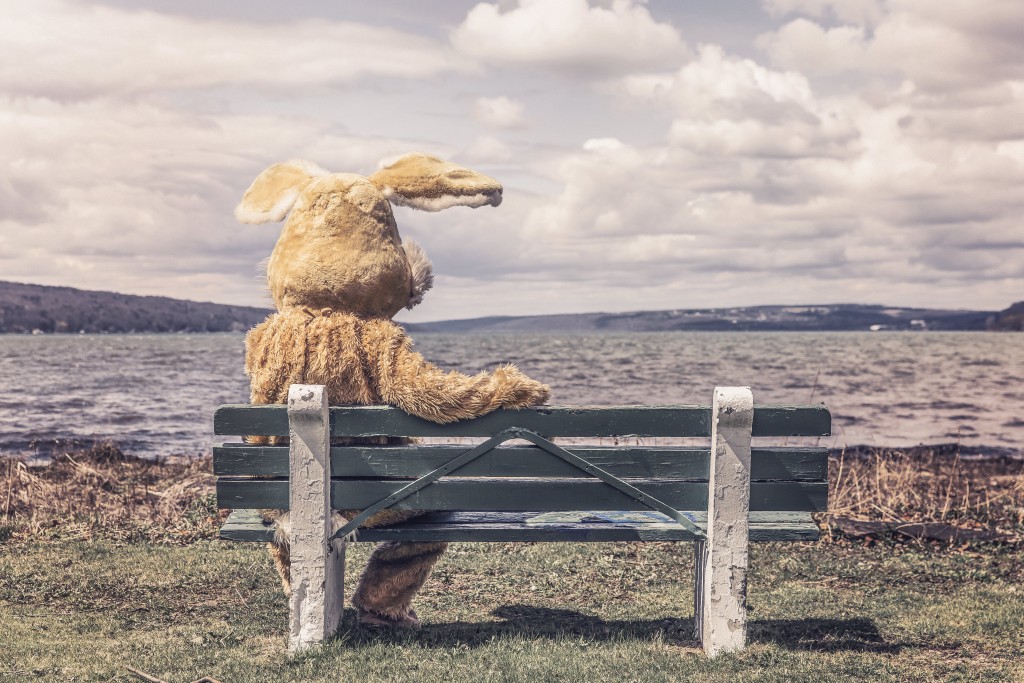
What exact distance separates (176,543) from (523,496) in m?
4.74

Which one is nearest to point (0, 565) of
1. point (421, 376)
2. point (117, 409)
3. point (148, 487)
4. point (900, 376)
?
point (148, 487)

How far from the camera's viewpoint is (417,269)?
5977 millimetres

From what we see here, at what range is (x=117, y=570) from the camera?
7.42 m

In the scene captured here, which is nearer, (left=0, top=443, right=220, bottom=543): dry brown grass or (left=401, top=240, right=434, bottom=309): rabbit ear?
(left=401, top=240, right=434, bottom=309): rabbit ear

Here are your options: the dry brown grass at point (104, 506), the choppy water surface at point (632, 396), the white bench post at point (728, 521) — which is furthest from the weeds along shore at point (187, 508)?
the white bench post at point (728, 521)

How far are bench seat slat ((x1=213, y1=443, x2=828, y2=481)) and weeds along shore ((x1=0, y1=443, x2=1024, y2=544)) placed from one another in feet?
13.4

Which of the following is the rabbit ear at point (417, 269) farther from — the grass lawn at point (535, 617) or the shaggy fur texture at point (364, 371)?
the grass lawn at point (535, 617)

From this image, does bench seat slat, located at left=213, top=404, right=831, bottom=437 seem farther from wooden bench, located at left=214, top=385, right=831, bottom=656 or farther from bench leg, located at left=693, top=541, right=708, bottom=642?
bench leg, located at left=693, top=541, right=708, bottom=642

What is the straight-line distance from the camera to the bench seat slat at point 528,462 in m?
4.98

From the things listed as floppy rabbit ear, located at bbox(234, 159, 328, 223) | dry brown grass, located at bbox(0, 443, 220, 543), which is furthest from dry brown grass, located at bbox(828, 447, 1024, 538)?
dry brown grass, located at bbox(0, 443, 220, 543)

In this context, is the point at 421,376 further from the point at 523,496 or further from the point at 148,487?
the point at 148,487

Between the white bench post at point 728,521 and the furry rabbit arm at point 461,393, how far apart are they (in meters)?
0.95

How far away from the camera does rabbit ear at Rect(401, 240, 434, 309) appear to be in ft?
19.6

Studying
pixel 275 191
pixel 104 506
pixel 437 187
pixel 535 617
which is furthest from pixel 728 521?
pixel 104 506
